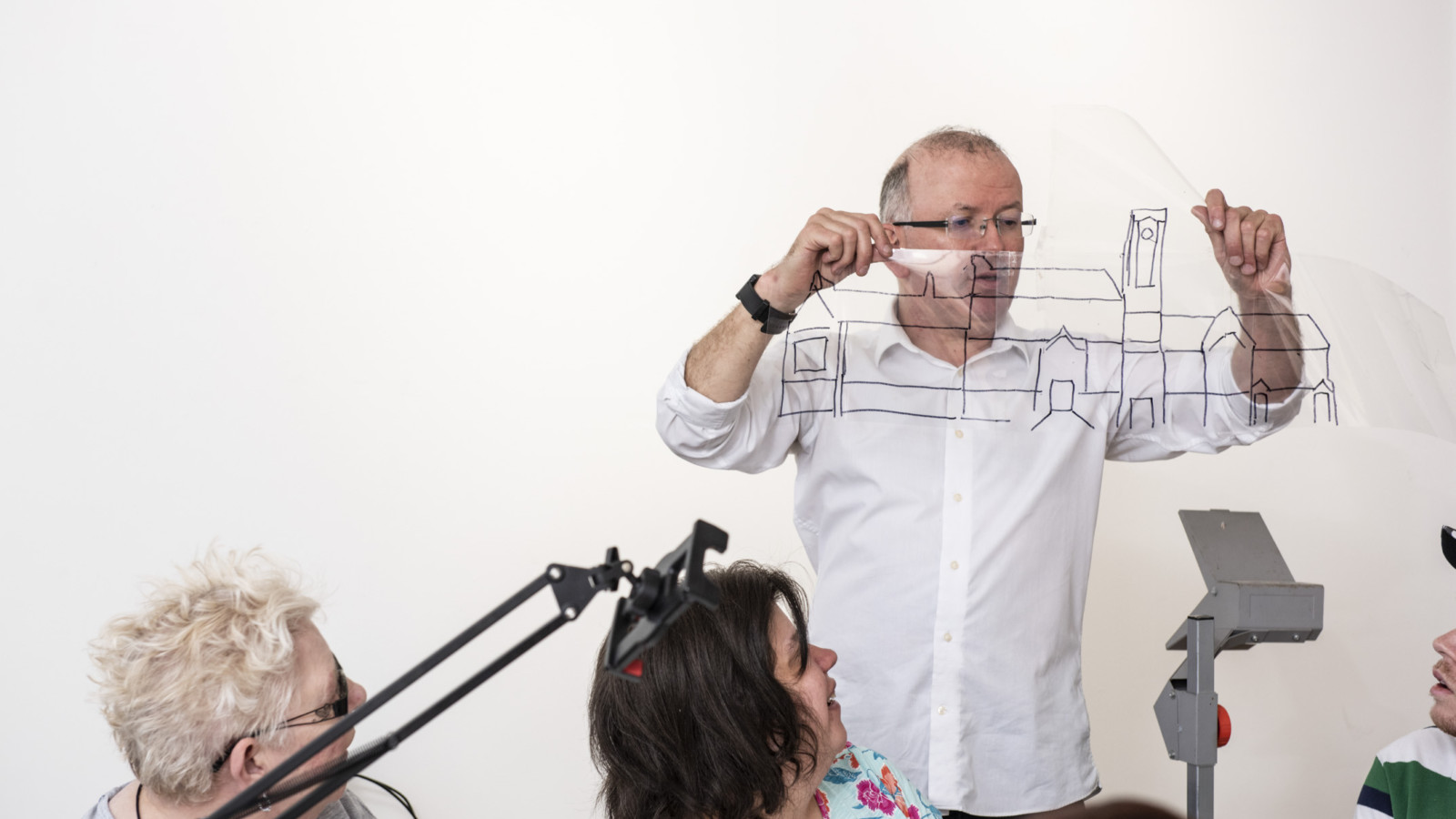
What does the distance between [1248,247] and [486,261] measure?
1523 millimetres

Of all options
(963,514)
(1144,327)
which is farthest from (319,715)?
(1144,327)

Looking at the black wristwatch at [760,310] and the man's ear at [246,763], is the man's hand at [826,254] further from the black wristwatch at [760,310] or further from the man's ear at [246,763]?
the man's ear at [246,763]

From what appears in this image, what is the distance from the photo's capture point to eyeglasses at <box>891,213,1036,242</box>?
4.66ft

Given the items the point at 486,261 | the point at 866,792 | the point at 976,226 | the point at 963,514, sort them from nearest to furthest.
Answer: the point at 866,792 < the point at 976,226 < the point at 963,514 < the point at 486,261

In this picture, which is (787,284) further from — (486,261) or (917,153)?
(486,261)

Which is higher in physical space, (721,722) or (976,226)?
(976,226)

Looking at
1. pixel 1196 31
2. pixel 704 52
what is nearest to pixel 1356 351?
pixel 1196 31

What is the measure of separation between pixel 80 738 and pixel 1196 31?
284 cm

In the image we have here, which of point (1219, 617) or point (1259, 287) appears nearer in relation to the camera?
point (1259, 287)

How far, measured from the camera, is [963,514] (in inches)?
59.9

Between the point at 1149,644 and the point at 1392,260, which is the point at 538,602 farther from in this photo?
the point at 1392,260

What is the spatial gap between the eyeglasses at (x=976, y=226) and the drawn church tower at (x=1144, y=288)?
5.2 inches

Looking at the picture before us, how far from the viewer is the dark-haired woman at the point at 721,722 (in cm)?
113

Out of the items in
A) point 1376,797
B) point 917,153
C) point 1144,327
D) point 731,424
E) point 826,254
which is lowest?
point 1376,797
